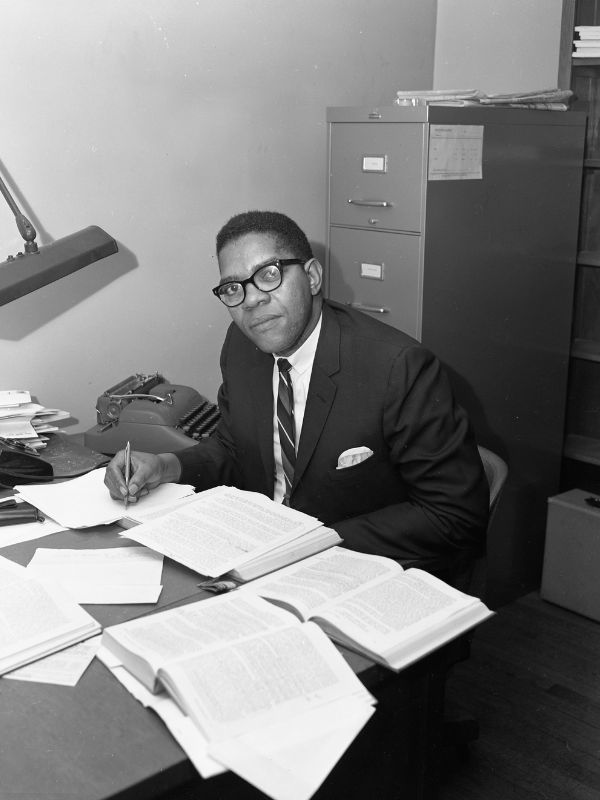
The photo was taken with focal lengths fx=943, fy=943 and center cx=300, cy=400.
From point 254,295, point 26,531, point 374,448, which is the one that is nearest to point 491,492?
point 374,448

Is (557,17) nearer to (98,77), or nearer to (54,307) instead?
(98,77)

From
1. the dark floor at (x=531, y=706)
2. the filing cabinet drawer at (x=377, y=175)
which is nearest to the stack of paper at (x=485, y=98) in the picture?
the filing cabinet drawer at (x=377, y=175)

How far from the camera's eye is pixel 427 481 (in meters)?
1.97

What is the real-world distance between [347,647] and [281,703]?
178mm

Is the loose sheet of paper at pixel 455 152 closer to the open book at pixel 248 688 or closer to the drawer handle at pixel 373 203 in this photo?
the drawer handle at pixel 373 203

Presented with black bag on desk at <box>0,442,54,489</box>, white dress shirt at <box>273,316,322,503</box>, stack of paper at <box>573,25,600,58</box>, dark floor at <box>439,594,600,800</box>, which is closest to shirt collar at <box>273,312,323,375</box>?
white dress shirt at <box>273,316,322,503</box>

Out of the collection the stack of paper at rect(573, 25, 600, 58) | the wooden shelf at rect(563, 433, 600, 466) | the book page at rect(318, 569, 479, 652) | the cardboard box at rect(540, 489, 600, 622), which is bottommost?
the cardboard box at rect(540, 489, 600, 622)

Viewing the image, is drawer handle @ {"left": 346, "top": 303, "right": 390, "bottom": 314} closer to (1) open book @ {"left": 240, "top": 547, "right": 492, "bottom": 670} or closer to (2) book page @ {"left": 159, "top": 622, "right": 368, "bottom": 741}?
(1) open book @ {"left": 240, "top": 547, "right": 492, "bottom": 670}

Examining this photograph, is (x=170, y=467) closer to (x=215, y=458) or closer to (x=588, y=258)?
(x=215, y=458)

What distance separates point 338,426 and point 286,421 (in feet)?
0.54

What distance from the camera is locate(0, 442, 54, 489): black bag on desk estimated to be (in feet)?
6.67

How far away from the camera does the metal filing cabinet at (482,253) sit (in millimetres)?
2818

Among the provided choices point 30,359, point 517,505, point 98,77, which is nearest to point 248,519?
point 30,359

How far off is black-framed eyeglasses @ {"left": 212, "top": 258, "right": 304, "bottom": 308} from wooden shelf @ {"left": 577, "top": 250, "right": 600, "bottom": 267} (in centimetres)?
152
